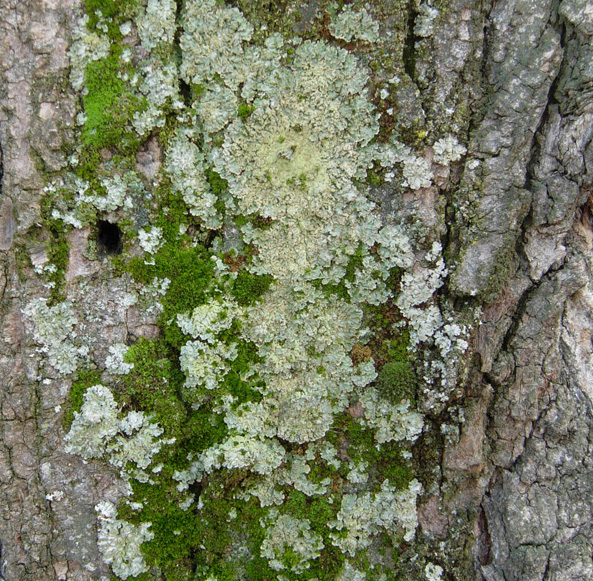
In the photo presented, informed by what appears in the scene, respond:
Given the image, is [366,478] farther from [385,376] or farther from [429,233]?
[429,233]

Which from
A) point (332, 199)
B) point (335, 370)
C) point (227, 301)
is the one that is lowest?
point (335, 370)

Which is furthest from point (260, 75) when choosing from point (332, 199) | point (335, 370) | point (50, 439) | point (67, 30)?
point (50, 439)

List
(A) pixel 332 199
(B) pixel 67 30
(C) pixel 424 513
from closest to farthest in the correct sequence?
(B) pixel 67 30 < (A) pixel 332 199 < (C) pixel 424 513

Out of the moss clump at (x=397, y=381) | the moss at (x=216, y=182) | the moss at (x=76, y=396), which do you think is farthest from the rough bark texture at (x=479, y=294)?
the moss at (x=216, y=182)

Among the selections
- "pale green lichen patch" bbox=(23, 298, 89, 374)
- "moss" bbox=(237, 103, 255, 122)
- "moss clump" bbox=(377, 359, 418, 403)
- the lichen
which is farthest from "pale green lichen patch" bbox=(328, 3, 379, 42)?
the lichen

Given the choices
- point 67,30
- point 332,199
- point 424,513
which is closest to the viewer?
point 67,30

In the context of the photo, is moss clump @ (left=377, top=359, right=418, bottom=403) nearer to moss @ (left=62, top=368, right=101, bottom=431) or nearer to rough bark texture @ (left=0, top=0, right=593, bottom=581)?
rough bark texture @ (left=0, top=0, right=593, bottom=581)

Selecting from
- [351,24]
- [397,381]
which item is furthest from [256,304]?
[351,24]
